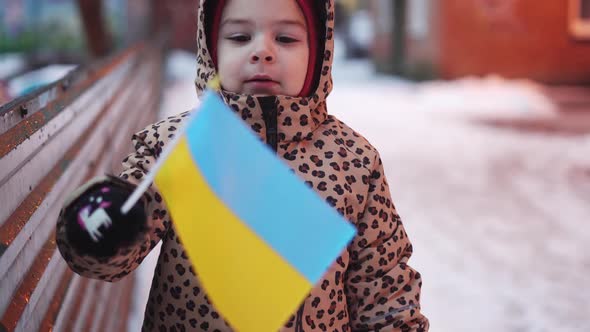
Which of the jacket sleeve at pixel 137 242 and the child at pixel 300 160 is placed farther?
the child at pixel 300 160

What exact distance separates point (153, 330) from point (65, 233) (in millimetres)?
443

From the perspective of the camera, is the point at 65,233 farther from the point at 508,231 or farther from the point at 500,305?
the point at 508,231

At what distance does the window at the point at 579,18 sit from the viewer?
49.4ft

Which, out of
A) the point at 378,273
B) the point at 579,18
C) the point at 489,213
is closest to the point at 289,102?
the point at 378,273

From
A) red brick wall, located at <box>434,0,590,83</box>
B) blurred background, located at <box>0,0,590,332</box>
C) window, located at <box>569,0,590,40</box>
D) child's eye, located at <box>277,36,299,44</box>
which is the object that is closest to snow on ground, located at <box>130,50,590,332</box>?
blurred background, located at <box>0,0,590,332</box>

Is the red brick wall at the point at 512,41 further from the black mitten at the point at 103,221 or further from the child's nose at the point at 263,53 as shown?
the black mitten at the point at 103,221

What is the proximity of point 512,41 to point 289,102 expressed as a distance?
47.2ft

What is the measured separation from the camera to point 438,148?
27.8ft

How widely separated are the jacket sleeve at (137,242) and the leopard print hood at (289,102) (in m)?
0.17

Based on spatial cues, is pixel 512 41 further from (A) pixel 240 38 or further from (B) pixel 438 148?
(A) pixel 240 38

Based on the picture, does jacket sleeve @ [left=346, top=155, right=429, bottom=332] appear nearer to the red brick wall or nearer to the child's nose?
the child's nose

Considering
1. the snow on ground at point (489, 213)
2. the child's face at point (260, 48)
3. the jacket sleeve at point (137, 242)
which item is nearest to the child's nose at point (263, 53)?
the child's face at point (260, 48)

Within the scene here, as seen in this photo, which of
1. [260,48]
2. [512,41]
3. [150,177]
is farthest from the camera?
[512,41]

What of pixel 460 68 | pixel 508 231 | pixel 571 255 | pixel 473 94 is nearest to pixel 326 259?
pixel 571 255
